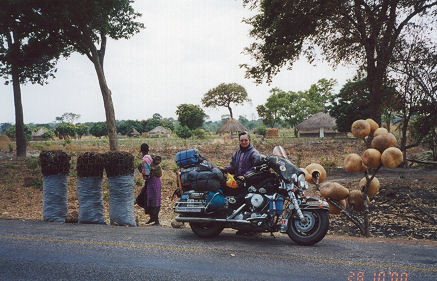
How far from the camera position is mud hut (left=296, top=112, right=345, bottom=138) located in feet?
218

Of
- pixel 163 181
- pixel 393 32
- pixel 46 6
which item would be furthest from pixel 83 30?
pixel 393 32

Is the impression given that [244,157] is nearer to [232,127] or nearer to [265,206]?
[265,206]

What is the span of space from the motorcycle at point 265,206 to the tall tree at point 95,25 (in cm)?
1406

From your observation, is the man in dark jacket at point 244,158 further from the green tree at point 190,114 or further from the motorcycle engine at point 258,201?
the green tree at point 190,114

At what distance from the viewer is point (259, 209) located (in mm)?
6262

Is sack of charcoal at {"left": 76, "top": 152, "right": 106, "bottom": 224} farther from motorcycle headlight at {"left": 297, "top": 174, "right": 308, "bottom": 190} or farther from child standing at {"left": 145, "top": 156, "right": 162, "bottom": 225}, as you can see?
motorcycle headlight at {"left": 297, "top": 174, "right": 308, "bottom": 190}

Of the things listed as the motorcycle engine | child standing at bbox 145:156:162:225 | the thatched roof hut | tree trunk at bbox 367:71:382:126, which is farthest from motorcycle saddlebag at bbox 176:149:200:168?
the thatched roof hut

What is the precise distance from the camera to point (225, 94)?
8531cm

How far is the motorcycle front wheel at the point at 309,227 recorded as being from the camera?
586 centimetres

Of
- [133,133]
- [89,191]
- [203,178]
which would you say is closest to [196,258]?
[203,178]

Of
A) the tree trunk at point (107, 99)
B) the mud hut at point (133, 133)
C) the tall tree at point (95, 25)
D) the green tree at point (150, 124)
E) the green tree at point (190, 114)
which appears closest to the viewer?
the tall tree at point (95, 25)
